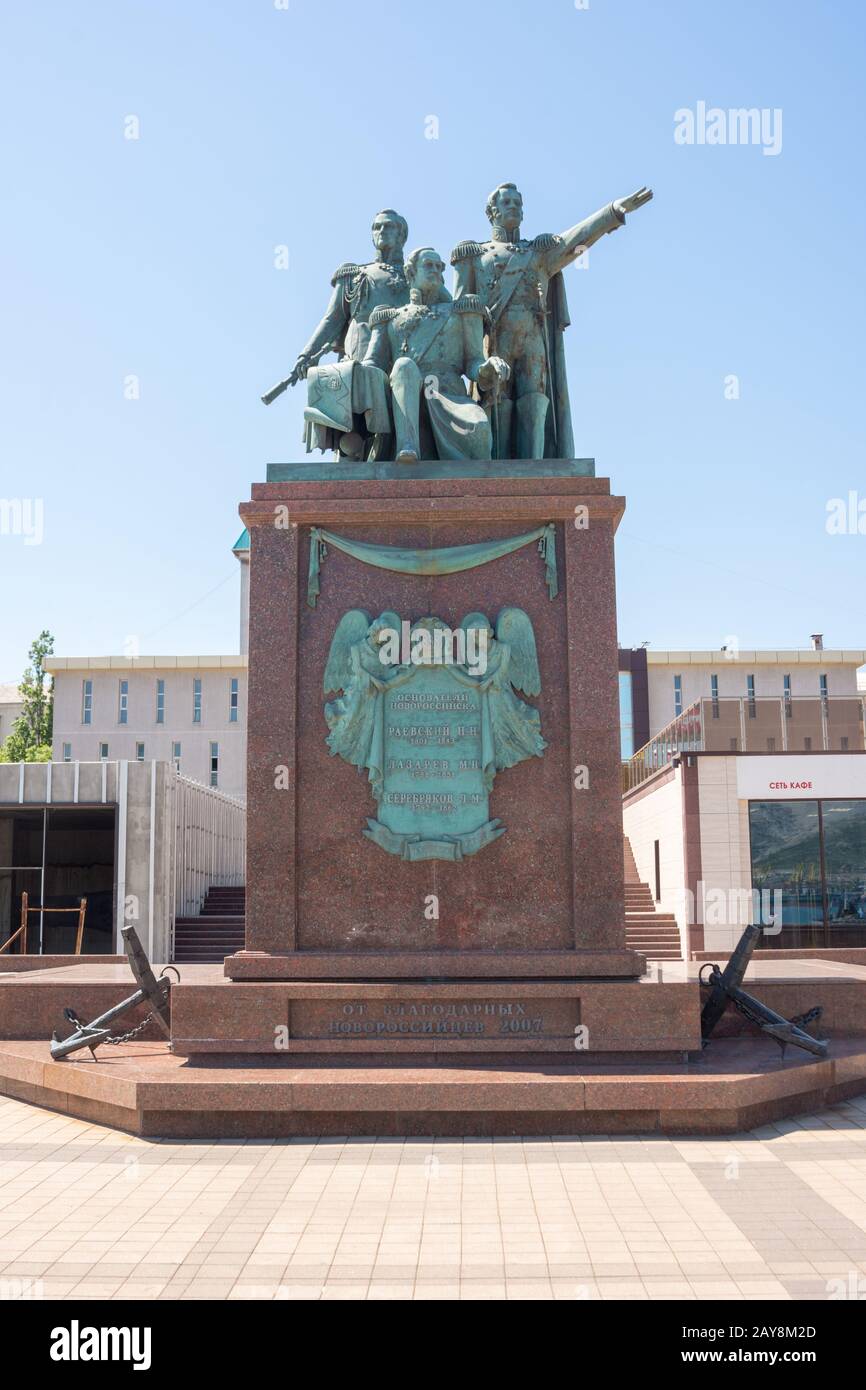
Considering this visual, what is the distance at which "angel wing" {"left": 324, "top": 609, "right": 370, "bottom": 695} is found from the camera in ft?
30.3

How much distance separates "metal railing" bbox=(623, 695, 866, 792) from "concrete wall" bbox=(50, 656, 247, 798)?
26.4m

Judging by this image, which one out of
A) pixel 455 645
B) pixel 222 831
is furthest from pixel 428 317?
pixel 222 831

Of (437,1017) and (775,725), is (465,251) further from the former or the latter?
(775,725)

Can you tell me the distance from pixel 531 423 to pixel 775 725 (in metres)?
17.8

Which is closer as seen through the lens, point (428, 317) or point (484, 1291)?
point (484, 1291)

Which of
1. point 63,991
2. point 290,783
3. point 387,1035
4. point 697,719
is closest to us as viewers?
point 387,1035

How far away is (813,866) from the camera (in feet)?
74.1

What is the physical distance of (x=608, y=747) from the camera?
9133mm

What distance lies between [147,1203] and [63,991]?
12.5ft

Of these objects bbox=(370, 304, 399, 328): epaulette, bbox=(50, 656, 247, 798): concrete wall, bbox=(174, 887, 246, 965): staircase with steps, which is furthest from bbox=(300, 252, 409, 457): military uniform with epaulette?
bbox=(50, 656, 247, 798): concrete wall

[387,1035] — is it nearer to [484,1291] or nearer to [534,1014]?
[534,1014]

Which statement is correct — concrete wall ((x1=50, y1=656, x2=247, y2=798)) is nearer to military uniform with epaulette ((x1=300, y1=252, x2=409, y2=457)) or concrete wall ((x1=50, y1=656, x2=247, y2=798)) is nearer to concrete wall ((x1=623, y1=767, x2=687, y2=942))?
concrete wall ((x1=623, y1=767, x2=687, y2=942))
